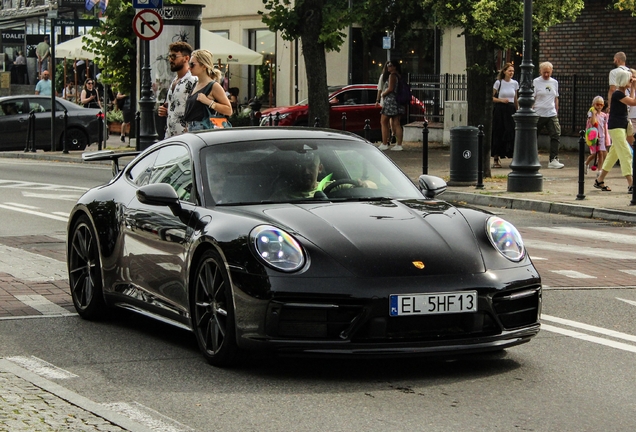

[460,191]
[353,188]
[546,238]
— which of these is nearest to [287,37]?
[460,191]

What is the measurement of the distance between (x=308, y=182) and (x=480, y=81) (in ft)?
58.7

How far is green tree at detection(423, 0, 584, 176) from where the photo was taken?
2252cm

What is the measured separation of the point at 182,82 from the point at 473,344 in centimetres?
665

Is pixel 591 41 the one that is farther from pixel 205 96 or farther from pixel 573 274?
pixel 573 274

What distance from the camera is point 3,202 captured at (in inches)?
733

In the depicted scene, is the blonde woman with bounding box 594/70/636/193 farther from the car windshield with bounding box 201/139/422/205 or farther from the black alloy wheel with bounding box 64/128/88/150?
the black alloy wheel with bounding box 64/128/88/150

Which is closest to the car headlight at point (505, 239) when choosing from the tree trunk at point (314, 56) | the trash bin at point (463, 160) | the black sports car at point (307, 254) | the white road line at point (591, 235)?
the black sports car at point (307, 254)

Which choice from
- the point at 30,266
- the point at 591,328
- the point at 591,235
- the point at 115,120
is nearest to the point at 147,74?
the point at 591,235

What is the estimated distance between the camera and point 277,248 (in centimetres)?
679

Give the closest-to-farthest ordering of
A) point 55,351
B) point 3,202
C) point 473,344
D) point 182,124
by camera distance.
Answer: point 473,344, point 55,351, point 182,124, point 3,202

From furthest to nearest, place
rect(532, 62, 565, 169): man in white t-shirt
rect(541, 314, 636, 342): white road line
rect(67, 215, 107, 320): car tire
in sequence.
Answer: rect(532, 62, 565, 169): man in white t-shirt < rect(67, 215, 107, 320): car tire < rect(541, 314, 636, 342): white road line

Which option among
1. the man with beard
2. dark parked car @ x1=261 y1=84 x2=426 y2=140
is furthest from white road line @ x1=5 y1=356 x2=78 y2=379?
dark parked car @ x1=261 y1=84 x2=426 y2=140

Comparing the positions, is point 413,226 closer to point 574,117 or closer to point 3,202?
point 3,202

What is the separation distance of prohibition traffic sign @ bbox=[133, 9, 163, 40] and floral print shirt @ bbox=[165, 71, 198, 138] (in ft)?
36.5
